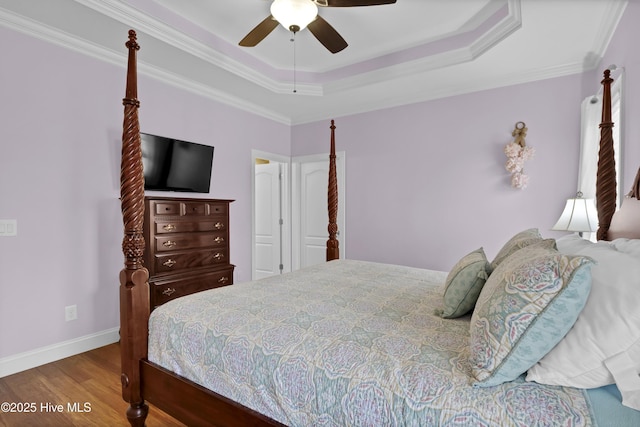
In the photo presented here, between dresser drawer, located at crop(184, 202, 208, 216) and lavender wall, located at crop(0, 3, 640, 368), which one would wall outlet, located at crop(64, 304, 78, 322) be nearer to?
lavender wall, located at crop(0, 3, 640, 368)

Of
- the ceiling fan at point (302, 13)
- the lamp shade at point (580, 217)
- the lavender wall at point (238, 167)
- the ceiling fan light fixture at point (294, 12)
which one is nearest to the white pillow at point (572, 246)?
the lavender wall at point (238, 167)

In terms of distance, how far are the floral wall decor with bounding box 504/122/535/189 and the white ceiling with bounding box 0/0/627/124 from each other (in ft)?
2.00

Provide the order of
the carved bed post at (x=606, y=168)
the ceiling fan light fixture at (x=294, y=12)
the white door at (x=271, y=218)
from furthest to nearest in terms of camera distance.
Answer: the white door at (x=271, y=218), the ceiling fan light fixture at (x=294, y=12), the carved bed post at (x=606, y=168)

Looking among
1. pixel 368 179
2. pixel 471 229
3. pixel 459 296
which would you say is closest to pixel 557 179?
pixel 471 229

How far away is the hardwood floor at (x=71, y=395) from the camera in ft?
6.10

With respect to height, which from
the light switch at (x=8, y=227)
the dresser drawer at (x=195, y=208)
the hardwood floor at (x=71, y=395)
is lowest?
the hardwood floor at (x=71, y=395)

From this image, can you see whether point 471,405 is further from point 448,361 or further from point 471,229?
point 471,229

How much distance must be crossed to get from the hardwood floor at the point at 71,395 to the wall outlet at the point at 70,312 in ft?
1.05

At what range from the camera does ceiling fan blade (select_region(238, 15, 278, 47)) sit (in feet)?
7.61

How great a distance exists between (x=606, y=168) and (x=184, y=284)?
10.8 ft

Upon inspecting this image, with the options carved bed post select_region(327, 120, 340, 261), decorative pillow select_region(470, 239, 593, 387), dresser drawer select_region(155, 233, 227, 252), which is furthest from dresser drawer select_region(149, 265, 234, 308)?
decorative pillow select_region(470, 239, 593, 387)

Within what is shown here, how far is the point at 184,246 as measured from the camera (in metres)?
3.08

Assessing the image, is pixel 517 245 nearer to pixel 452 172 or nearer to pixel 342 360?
pixel 342 360

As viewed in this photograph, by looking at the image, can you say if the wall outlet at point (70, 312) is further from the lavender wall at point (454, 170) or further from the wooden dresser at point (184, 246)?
the lavender wall at point (454, 170)
